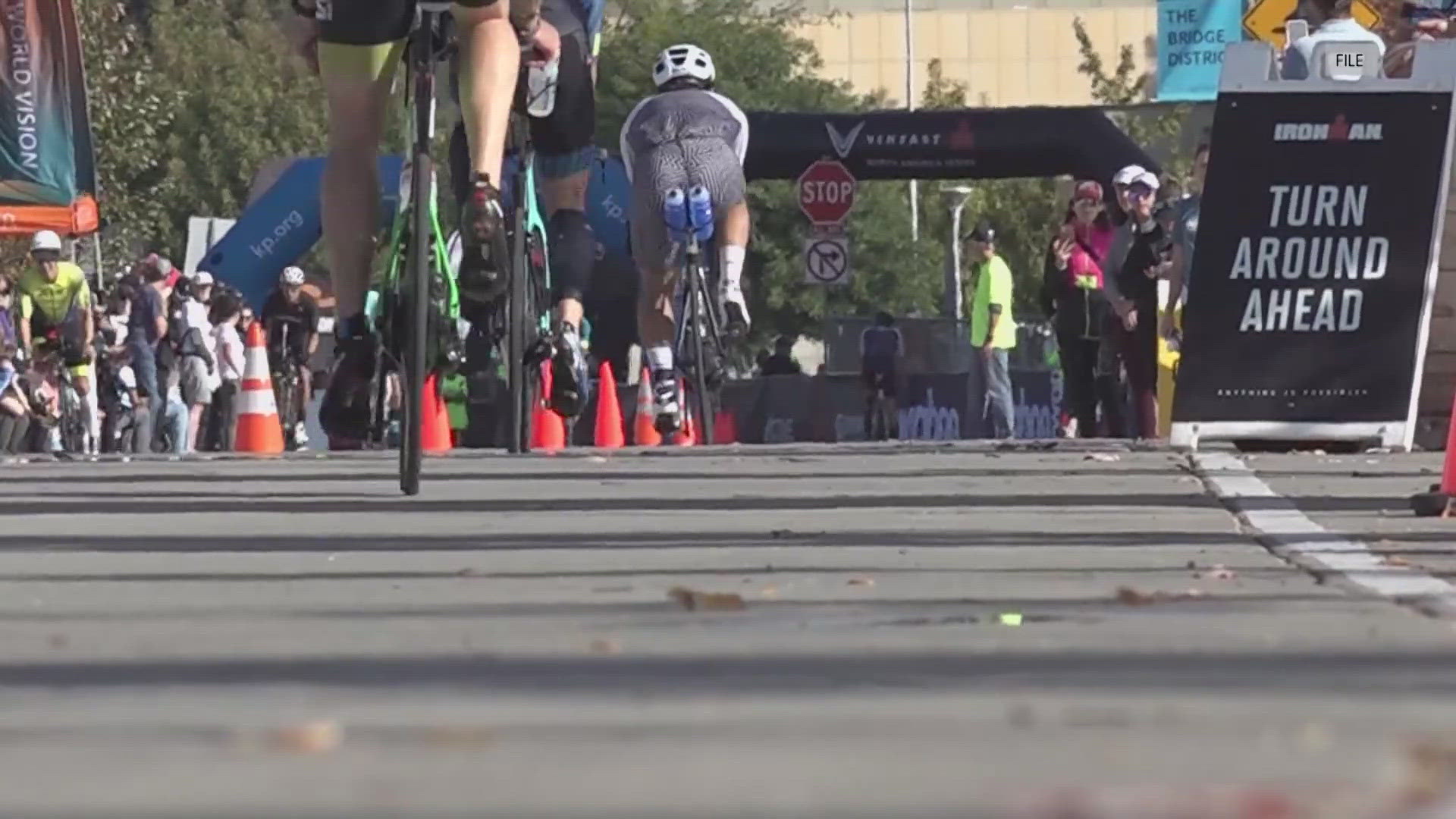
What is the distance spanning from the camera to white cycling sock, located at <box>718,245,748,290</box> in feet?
54.6

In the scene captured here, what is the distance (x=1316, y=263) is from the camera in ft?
44.8

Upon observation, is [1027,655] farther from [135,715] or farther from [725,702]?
[135,715]

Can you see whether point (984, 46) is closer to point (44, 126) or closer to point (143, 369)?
point (44, 126)

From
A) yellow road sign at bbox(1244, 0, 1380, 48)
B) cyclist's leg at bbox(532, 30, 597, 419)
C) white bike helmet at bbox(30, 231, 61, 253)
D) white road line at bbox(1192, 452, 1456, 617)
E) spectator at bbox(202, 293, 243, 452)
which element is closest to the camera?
white road line at bbox(1192, 452, 1456, 617)

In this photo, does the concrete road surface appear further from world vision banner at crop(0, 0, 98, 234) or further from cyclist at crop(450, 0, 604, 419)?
world vision banner at crop(0, 0, 98, 234)

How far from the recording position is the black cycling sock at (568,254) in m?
12.9

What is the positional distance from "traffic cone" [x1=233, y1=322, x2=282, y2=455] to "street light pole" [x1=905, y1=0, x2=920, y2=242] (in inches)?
1732

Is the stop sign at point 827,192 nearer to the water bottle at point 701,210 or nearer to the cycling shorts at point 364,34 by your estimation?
the water bottle at point 701,210

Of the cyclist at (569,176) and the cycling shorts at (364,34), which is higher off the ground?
the cycling shorts at (364,34)

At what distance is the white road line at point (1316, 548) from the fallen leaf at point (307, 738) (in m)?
2.47

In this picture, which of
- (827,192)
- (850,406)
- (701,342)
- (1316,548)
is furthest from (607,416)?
(827,192)

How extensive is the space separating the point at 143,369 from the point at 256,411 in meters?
10.1

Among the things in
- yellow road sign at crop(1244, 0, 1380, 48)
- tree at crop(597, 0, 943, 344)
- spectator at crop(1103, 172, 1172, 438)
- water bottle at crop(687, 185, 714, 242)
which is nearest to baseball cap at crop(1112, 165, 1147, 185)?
spectator at crop(1103, 172, 1172, 438)

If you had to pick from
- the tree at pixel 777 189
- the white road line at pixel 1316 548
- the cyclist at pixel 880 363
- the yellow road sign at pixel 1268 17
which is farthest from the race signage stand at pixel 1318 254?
the tree at pixel 777 189
